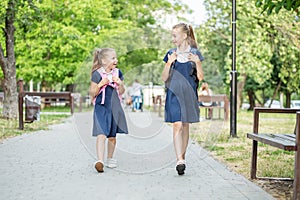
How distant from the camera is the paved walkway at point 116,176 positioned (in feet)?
18.3

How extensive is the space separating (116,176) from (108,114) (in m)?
1.05

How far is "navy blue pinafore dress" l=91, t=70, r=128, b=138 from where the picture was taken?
7395 millimetres

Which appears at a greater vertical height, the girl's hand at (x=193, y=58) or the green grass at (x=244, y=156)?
the girl's hand at (x=193, y=58)

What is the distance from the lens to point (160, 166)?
303 inches

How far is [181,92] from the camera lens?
7137 mm

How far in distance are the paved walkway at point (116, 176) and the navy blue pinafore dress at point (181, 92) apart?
73 centimetres

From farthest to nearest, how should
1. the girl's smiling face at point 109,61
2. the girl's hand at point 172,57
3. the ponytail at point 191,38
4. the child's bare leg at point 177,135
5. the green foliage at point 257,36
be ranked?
the green foliage at point 257,36 → the girl's smiling face at point 109,61 → the ponytail at point 191,38 → the child's bare leg at point 177,135 → the girl's hand at point 172,57

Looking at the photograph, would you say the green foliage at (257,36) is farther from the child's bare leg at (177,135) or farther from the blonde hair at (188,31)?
the child's bare leg at (177,135)

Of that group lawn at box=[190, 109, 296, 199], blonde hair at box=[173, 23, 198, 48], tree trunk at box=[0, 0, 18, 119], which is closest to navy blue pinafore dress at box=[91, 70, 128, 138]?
blonde hair at box=[173, 23, 198, 48]

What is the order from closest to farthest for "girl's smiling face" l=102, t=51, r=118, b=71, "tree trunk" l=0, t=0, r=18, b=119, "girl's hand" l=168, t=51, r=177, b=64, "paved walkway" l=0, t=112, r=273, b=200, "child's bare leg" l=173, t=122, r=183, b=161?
"paved walkway" l=0, t=112, r=273, b=200
"girl's hand" l=168, t=51, r=177, b=64
"child's bare leg" l=173, t=122, r=183, b=161
"girl's smiling face" l=102, t=51, r=118, b=71
"tree trunk" l=0, t=0, r=18, b=119

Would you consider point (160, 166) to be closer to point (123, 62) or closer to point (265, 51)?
point (123, 62)

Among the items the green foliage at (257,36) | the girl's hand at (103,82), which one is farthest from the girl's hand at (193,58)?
the green foliage at (257,36)

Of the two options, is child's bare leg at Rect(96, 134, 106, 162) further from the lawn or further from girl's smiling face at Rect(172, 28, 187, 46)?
the lawn

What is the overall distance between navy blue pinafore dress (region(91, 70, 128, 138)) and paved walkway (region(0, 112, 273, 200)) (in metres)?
0.52
